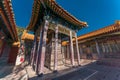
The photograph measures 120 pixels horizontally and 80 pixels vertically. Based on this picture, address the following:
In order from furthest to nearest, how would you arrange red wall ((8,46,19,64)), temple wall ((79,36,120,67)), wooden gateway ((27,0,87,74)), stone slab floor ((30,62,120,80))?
red wall ((8,46,19,64)) < temple wall ((79,36,120,67)) < wooden gateway ((27,0,87,74)) < stone slab floor ((30,62,120,80))

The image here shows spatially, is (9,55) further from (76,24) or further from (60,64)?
(76,24)

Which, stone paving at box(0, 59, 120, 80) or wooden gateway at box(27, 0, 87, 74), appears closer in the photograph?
stone paving at box(0, 59, 120, 80)

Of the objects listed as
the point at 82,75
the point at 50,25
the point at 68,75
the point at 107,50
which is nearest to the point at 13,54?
the point at 50,25

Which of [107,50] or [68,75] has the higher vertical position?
[107,50]

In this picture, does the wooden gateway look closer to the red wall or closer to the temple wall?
the temple wall

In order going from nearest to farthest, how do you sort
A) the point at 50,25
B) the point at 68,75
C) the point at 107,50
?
the point at 68,75 < the point at 50,25 < the point at 107,50

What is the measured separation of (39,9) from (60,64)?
5447mm

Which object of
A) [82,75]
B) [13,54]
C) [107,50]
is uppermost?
[107,50]

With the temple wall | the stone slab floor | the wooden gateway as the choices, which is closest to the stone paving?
the stone slab floor

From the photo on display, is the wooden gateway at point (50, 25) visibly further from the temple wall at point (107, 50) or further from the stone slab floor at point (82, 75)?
the temple wall at point (107, 50)

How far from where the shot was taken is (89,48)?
487 inches

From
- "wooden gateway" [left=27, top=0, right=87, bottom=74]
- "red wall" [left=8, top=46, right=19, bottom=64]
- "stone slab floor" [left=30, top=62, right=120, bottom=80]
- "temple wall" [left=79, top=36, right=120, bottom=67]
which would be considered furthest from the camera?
"red wall" [left=8, top=46, right=19, bottom=64]

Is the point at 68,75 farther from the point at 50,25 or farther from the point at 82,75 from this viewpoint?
the point at 50,25

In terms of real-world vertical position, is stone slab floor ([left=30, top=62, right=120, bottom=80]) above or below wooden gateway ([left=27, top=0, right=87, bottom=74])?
below
